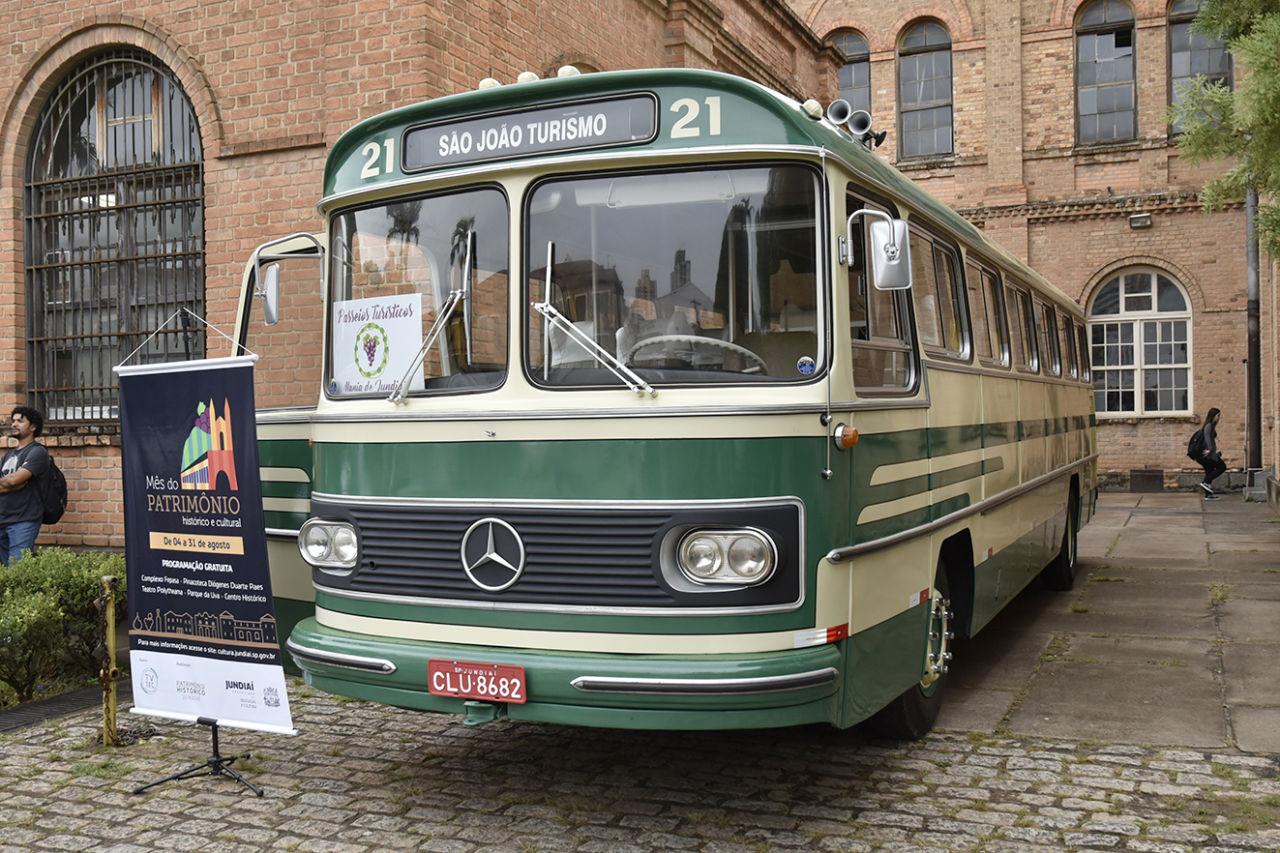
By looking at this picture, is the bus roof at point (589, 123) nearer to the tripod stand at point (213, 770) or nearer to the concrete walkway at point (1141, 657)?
the tripod stand at point (213, 770)

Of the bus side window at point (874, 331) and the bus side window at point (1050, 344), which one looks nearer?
the bus side window at point (874, 331)

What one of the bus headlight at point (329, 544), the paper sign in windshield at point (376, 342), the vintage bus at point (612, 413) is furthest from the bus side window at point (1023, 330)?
the bus headlight at point (329, 544)

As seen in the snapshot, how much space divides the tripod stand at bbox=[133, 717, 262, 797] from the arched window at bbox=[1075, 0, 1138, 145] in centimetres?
2411

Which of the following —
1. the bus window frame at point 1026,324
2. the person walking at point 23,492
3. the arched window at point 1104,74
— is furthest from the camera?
the arched window at point 1104,74

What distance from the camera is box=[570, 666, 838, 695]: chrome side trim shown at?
4340 mm

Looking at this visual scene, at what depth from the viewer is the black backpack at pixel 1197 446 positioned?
23.0 metres

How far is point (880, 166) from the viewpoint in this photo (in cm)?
550

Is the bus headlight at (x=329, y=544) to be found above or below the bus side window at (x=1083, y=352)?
below

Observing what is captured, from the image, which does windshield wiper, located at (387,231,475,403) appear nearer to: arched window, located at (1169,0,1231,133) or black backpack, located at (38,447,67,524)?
black backpack, located at (38,447,67,524)

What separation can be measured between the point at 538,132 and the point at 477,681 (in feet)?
6.88

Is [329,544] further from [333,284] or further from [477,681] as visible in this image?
[333,284]

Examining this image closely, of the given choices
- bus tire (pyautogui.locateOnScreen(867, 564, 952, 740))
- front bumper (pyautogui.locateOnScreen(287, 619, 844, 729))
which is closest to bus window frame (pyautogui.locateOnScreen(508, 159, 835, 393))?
front bumper (pyautogui.locateOnScreen(287, 619, 844, 729))

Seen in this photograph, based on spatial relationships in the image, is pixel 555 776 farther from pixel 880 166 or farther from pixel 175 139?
pixel 175 139

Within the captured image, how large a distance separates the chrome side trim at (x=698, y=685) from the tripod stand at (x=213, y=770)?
1.92m
